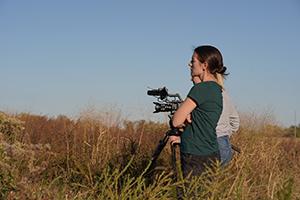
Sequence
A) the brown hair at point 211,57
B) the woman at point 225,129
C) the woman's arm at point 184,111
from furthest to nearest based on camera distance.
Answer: the woman at point 225,129 < the brown hair at point 211,57 < the woman's arm at point 184,111

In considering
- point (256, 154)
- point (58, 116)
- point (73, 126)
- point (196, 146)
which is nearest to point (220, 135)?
point (196, 146)

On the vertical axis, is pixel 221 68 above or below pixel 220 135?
above

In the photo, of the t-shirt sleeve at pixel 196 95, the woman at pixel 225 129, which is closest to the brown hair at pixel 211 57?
the woman at pixel 225 129

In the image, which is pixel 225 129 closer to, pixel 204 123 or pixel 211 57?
pixel 204 123

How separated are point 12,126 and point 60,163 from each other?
0.95 metres

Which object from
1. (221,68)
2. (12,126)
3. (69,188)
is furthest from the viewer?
(12,126)

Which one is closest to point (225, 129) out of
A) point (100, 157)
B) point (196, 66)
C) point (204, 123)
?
point (204, 123)

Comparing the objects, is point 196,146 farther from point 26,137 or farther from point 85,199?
point 26,137

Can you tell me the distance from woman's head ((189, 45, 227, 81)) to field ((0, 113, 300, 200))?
0.78 metres

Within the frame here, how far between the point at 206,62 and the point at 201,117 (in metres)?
0.43

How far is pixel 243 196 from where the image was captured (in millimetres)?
3201

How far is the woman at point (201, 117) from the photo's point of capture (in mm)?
4121

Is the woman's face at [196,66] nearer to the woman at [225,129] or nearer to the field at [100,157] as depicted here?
the woman at [225,129]

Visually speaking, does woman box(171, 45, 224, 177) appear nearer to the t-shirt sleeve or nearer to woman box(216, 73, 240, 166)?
the t-shirt sleeve
